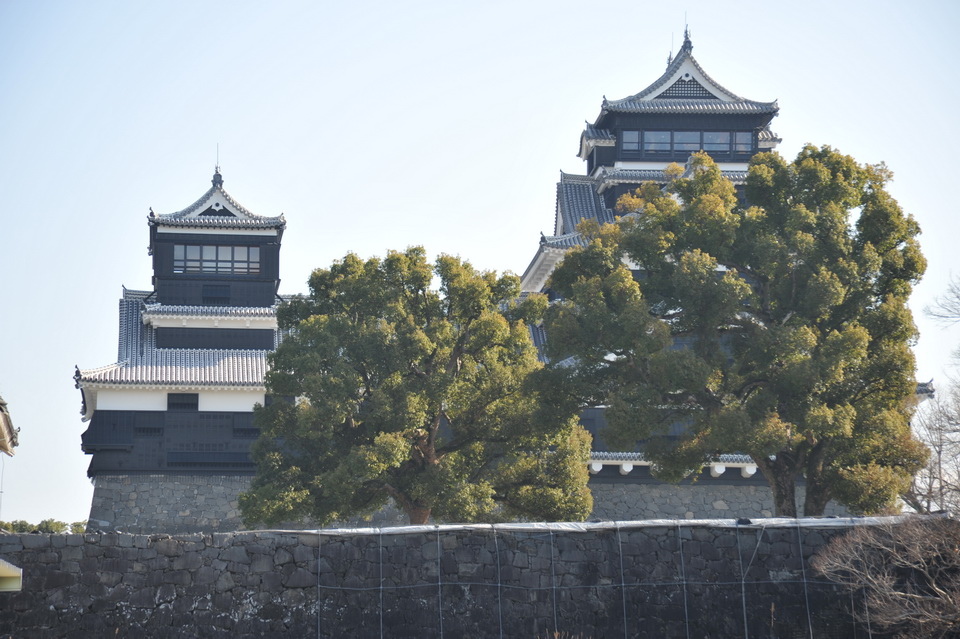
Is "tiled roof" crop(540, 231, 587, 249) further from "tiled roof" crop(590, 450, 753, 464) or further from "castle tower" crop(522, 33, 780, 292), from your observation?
"tiled roof" crop(590, 450, 753, 464)

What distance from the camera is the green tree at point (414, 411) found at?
2484 centimetres

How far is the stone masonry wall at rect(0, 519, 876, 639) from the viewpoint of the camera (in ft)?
51.8

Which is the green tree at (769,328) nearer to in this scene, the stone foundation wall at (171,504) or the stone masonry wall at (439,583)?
the stone masonry wall at (439,583)

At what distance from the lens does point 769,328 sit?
899 inches

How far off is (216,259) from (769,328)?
21.0 metres

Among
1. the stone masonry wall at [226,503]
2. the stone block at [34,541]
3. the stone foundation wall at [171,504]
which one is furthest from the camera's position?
the stone foundation wall at [171,504]

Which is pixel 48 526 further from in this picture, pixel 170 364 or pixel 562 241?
pixel 562 241

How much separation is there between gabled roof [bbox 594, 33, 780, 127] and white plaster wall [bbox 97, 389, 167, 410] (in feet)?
53.4

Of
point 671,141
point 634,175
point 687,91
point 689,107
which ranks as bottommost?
point 634,175

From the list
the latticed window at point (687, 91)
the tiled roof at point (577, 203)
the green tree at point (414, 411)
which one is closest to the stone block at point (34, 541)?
the green tree at point (414, 411)

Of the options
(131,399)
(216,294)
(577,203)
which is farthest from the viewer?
(577,203)

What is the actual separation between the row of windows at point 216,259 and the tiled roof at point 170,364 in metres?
1.56

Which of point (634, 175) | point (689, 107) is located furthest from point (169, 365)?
point (689, 107)

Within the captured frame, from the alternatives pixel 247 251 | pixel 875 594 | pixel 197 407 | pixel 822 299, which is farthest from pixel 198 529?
pixel 875 594
